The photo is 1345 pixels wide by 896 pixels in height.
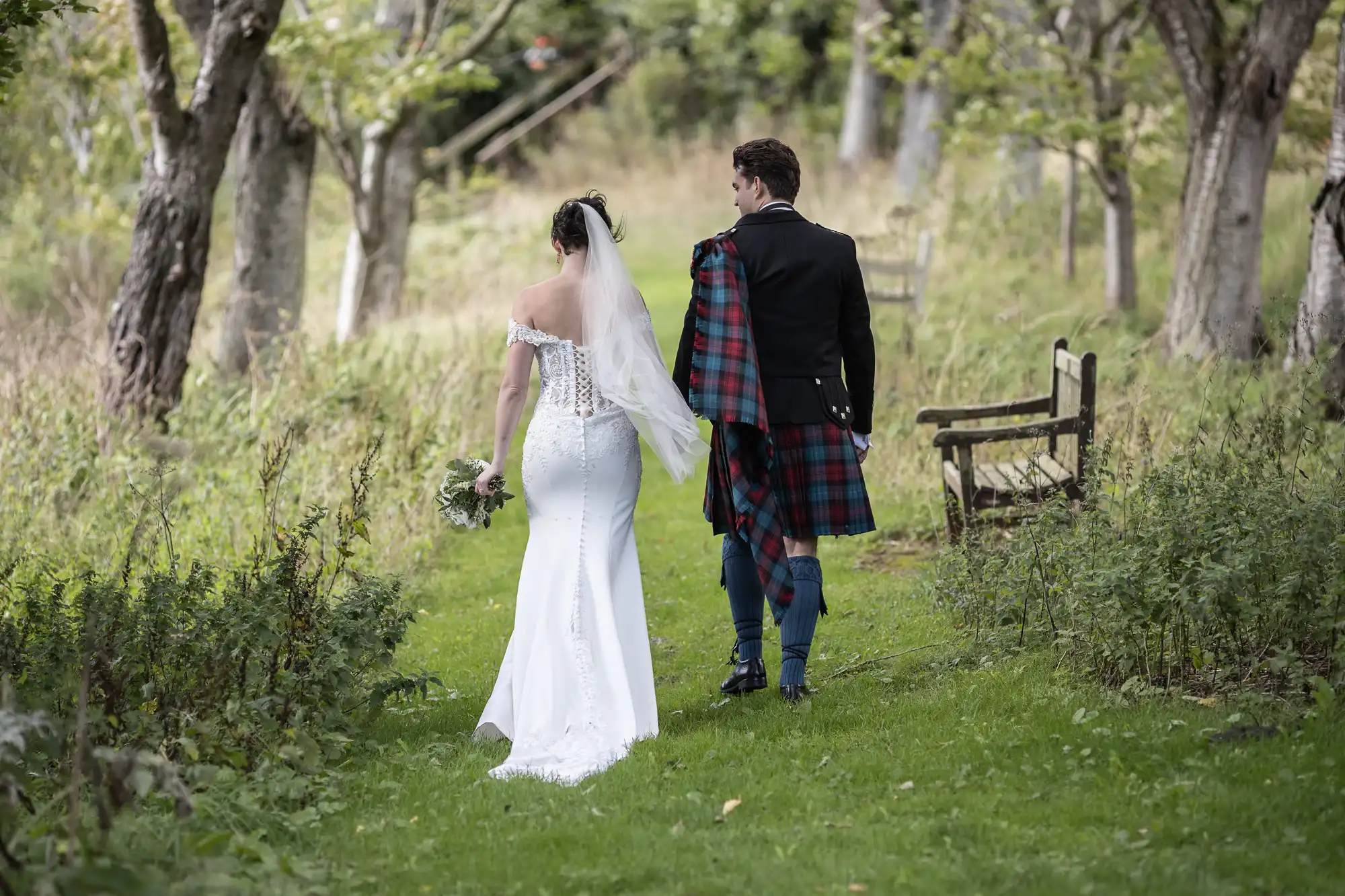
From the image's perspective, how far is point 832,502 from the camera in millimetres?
5723

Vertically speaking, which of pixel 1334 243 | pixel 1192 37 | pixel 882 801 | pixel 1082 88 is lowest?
pixel 882 801

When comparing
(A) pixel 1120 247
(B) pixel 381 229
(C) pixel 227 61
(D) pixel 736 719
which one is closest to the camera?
(D) pixel 736 719

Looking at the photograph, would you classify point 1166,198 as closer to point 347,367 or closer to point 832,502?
point 347,367

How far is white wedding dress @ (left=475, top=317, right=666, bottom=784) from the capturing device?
526 centimetres

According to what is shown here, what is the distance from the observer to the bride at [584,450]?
5.44 m

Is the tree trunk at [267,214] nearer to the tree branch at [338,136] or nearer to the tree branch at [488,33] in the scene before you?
the tree branch at [338,136]

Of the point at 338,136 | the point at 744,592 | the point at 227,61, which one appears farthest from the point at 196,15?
the point at 744,592

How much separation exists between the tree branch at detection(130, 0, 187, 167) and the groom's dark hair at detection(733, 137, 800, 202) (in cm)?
502

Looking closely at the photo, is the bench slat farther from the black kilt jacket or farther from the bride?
the bride

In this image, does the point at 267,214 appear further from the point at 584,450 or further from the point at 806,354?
the point at 806,354

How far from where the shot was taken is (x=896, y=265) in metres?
15.6

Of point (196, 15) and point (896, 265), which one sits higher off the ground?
point (196, 15)

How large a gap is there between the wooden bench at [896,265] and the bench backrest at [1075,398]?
5729 mm

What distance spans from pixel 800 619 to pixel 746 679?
16.9 inches
